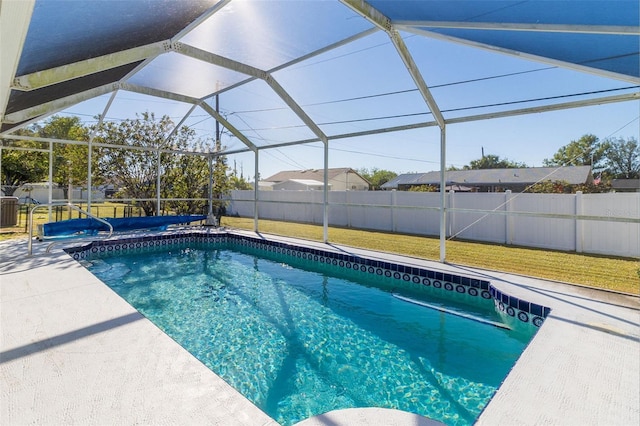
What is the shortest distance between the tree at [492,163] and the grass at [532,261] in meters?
23.0

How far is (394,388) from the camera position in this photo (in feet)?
9.62

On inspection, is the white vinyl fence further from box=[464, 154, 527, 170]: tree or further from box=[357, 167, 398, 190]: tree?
box=[357, 167, 398, 190]: tree

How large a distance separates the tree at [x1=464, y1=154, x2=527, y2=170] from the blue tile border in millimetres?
25583

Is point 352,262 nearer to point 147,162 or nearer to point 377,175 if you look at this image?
point 147,162

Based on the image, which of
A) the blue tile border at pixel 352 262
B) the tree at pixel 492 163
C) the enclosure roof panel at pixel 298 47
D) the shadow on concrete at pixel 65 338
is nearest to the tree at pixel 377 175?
the tree at pixel 492 163

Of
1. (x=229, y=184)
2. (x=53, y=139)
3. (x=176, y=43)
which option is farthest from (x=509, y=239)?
(x=53, y=139)

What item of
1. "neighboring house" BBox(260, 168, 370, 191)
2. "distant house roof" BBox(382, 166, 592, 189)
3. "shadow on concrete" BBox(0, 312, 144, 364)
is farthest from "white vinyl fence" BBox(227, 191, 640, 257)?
"neighboring house" BBox(260, 168, 370, 191)

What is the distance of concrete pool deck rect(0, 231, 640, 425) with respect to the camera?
6.29ft

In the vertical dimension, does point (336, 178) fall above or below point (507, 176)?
above

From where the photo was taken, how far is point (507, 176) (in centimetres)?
2030

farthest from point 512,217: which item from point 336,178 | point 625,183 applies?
point 336,178

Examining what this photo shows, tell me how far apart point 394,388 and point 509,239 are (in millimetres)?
7904

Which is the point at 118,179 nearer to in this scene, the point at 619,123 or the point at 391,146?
the point at 391,146

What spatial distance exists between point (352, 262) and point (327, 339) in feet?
9.89
